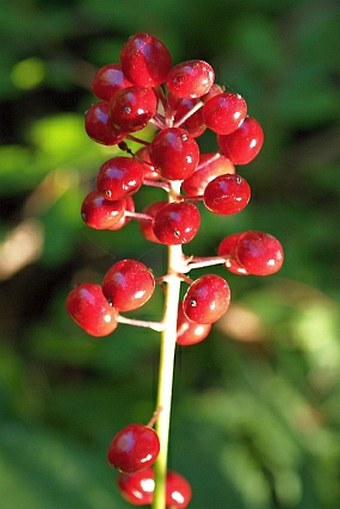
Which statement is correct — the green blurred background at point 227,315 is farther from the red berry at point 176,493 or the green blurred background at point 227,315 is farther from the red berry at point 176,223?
the red berry at point 176,223

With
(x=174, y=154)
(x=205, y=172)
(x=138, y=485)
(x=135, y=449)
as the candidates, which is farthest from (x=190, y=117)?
(x=138, y=485)

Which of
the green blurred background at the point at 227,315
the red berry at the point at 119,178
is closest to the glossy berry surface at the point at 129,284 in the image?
the red berry at the point at 119,178

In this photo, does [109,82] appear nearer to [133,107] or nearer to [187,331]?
[133,107]

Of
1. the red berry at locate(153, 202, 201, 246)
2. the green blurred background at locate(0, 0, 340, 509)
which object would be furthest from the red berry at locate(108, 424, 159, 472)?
the green blurred background at locate(0, 0, 340, 509)

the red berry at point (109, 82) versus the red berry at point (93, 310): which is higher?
the red berry at point (109, 82)

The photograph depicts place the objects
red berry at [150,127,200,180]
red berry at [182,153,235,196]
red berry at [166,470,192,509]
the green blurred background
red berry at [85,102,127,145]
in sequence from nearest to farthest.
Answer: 1. red berry at [150,127,200,180]
2. red berry at [85,102,127,145]
3. red berry at [182,153,235,196]
4. red berry at [166,470,192,509]
5. the green blurred background

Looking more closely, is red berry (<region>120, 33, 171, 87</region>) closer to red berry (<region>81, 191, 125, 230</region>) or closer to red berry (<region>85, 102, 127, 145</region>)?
red berry (<region>85, 102, 127, 145</region>)

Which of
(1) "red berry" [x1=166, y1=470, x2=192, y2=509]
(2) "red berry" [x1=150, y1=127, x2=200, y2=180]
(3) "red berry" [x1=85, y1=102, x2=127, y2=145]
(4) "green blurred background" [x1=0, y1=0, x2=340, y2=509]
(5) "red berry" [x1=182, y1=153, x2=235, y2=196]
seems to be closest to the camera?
(2) "red berry" [x1=150, y1=127, x2=200, y2=180]
